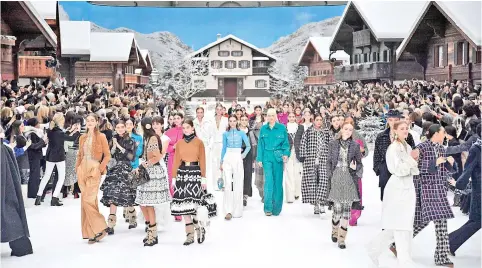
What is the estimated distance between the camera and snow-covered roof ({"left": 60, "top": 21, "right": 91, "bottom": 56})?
89.1 feet

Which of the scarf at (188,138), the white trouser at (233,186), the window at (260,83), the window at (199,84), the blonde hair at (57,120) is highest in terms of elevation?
the window at (260,83)

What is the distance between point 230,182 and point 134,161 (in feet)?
5.80

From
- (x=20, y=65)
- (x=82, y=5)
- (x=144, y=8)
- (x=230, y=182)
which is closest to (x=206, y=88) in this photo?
(x=144, y=8)

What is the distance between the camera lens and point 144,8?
35.0m

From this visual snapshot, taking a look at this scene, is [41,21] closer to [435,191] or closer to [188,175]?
[188,175]

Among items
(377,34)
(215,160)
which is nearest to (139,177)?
(215,160)

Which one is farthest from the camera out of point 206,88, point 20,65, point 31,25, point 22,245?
point 206,88

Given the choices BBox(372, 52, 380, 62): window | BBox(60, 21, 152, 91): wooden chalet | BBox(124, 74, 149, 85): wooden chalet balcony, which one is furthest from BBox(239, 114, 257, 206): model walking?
BBox(124, 74, 149, 85): wooden chalet balcony

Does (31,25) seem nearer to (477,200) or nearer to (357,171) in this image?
(357,171)

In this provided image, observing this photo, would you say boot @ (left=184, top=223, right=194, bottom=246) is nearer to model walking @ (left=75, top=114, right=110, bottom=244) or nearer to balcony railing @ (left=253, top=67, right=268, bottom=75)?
model walking @ (left=75, top=114, right=110, bottom=244)

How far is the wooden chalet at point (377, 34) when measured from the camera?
2788 centimetres

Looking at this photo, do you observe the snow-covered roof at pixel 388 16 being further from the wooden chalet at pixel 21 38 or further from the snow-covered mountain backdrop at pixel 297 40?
the wooden chalet at pixel 21 38

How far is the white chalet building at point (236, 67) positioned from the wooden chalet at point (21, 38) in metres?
14.4

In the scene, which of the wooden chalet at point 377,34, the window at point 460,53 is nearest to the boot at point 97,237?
the window at point 460,53
